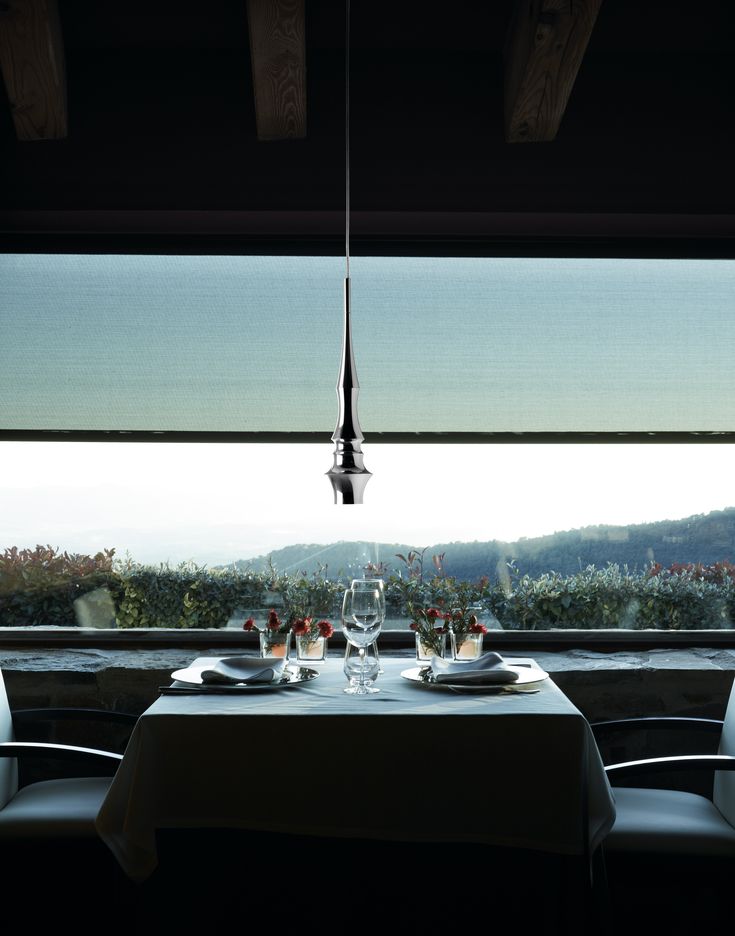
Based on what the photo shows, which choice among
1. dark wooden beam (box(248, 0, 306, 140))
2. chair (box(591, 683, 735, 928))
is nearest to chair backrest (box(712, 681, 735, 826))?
chair (box(591, 683, 735, 928))

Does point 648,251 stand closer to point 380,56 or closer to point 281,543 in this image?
point 380,56

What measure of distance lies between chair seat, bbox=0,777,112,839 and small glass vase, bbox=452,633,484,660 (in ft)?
3.11

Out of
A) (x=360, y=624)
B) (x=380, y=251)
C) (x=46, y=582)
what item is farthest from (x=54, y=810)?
(x=380, y=251)

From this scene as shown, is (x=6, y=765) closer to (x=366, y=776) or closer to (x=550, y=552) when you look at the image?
(x=366, y=776)

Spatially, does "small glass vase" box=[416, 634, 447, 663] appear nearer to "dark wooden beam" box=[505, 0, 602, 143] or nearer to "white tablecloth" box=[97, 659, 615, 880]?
"white tablecloth" box=[97, 659, 615, 880]

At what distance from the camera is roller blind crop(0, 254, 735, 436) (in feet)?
10.5

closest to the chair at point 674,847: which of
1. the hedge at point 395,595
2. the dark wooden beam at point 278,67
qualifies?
the hedge at point 395,595

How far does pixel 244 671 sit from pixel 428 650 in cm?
49

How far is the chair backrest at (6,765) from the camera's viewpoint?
7.48 ft

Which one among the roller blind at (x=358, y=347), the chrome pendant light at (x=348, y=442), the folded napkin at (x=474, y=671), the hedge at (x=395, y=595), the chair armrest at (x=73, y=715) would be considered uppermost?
the roller blind at (x=358, y=347)

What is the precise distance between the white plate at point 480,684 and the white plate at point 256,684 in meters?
0.25

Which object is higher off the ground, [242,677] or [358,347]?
[358,347]

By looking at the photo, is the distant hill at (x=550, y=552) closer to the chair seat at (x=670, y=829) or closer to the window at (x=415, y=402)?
the window at (x=415, y=402)

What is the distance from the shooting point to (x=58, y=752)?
215 cm
